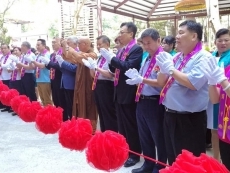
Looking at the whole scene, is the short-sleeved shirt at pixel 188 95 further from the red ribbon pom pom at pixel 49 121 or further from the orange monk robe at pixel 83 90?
the orange monk robe at pixel 83 90

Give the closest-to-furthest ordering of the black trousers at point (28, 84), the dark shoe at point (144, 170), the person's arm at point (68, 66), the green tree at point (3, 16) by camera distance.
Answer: the dark shoe at point (144, 170), the person's arm at point (68, 66), the black trousers at point (28, 84), the green tree at point (3, 16)

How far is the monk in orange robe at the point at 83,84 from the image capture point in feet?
12.5

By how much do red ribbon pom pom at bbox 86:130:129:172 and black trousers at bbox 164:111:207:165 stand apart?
59cm

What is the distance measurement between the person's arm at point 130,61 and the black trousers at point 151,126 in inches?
14.9

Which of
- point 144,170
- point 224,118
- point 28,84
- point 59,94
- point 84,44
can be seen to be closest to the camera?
point 224,118

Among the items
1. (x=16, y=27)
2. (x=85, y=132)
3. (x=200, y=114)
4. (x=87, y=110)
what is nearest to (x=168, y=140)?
(x=200, y=114)

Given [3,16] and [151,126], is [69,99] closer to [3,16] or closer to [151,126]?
[151,126]

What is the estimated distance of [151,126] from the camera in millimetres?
2592

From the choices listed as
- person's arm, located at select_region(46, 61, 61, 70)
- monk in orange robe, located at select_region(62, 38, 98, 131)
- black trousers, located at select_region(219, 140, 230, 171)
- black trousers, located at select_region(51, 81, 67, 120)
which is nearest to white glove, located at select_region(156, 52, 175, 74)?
black trousers, located at select_region(219, 140, 230, 171)

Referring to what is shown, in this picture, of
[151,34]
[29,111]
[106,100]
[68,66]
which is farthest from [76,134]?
[68,66]

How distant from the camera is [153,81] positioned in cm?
234

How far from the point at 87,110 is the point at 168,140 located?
6.26 feet

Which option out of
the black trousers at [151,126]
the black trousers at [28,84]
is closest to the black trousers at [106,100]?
the black trousers at [151,126]

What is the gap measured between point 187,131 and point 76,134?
2.59ft
